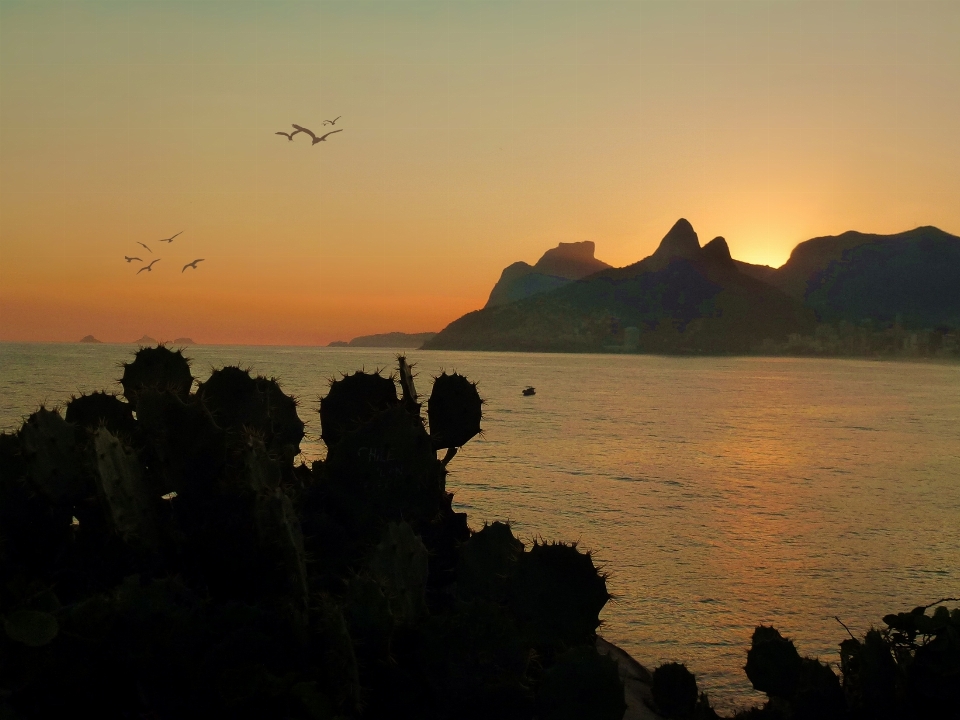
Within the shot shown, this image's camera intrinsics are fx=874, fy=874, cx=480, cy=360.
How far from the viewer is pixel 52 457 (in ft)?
10.9

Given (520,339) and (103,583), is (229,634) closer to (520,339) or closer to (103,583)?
(103,583)

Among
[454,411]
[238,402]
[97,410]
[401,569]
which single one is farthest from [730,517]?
[401,569]

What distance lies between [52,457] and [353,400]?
52.8 inches

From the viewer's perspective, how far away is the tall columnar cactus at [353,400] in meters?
4.15

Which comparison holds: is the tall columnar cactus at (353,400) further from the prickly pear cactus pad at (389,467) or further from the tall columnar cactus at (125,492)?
the tall columnar cactus at (125,492)

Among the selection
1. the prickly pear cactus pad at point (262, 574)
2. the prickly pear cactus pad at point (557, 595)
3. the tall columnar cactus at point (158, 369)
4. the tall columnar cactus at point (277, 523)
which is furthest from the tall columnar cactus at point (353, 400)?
the tall columnar cactus at point (277, 523)

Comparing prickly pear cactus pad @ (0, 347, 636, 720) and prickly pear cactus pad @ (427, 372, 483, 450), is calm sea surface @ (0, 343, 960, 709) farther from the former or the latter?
prickly pear cactus pad @ (0, 347, 636, 720)

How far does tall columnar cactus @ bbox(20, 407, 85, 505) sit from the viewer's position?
3279 mm

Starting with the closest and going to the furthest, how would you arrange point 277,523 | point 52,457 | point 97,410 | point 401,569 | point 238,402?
1. point 277,523
2. point 401,569
3. point 52,457
4. point 238,402
5. point 97,410

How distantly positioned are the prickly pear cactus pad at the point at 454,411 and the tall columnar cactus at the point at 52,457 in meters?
1.63

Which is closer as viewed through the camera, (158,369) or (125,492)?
(125,492)

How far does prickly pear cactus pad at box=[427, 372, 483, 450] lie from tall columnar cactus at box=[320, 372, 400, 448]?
0.26m

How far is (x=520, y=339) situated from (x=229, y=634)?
195 metres

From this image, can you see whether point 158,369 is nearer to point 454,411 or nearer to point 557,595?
point 454,411
